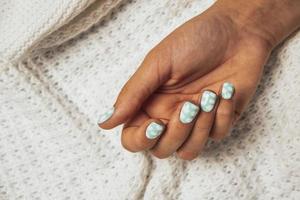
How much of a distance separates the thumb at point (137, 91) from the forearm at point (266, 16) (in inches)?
5.5

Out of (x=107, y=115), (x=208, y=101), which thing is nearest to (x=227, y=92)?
(x=208, y=101)

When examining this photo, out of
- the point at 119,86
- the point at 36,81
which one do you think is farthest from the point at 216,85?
the point at 36,81

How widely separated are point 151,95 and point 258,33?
18 centimetres

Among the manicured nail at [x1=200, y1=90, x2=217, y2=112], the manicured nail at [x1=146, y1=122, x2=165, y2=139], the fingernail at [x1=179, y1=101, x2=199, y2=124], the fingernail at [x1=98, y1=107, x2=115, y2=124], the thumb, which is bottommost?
the manicured nail at [x1=200, y1=90, x2=217, y2=112]

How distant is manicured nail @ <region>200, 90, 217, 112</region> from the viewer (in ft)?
1.93

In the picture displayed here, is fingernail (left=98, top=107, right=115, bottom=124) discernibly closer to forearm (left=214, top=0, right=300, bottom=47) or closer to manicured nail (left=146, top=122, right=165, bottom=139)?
manicured nail (left=146, top=122, right=165, bottom=139)

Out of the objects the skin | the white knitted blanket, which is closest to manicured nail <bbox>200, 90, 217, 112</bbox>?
the skin

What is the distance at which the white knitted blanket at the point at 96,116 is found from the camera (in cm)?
68

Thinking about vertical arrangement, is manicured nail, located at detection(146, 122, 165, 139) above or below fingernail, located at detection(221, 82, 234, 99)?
above

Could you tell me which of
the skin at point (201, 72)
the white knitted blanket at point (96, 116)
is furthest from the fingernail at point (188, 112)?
the white knitted blanket at point (96, 116)

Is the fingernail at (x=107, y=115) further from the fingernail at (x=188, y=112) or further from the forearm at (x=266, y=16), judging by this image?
the forearm at (x=266, y=16)

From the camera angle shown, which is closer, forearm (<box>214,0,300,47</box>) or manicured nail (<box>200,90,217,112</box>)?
manicured nail (<box>200,90,217,112</box>)

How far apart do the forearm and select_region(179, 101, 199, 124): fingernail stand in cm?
18

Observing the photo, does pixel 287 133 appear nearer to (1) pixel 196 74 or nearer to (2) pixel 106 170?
(1) pixel 196 74
